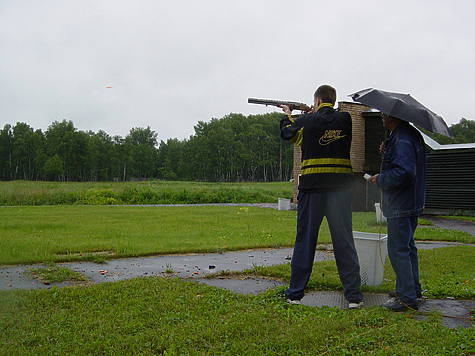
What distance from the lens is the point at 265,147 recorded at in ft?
296

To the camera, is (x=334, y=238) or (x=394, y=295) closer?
(x=334, y=238)

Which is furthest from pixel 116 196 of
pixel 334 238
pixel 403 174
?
pixel 403 174

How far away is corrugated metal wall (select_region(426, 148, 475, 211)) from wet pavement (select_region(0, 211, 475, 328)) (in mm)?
15324

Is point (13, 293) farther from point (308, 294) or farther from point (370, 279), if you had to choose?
point (370, 279)

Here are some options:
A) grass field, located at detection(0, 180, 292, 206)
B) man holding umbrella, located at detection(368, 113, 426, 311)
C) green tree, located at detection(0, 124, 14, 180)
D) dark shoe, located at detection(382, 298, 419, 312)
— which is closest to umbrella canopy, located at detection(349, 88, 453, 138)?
man holding umbrella, located at detection(368, 113, 426, 311)

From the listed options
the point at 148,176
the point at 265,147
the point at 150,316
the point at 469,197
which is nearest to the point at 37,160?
the point at 148,176

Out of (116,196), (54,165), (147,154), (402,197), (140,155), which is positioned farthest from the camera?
(147,154)

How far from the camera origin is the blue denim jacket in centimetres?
418

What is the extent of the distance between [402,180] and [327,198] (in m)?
0.81

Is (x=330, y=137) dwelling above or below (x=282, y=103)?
below

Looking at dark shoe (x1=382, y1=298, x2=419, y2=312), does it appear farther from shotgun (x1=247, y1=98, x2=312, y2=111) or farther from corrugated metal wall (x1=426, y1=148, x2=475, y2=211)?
corrugated metal wall (x1=426, y1=148, x2=475, y2=211)

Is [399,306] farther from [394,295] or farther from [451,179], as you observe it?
[451,179]

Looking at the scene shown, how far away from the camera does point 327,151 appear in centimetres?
431

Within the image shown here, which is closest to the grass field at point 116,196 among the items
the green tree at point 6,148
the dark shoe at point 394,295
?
the dark shoe at point 394,295
